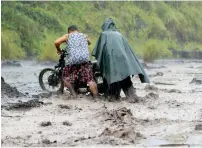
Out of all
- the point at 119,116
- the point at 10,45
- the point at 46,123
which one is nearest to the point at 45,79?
the point at 119,116

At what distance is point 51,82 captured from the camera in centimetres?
1309

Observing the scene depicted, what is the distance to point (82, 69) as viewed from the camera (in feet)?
40.2

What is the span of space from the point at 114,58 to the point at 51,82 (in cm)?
186

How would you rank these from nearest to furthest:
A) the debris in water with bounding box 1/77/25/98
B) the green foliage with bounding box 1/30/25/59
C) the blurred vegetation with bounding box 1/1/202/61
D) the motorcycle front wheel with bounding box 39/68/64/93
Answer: the debris in water with bounding box 1/77/25/98 < the motorcycle front wheel with bounding box 39/68/64/93 < the green foliage with bounding box 1/30/25/59 < the blurred vegetation with bounding box 1/1/202/61

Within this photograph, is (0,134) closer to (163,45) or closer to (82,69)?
(82,69)

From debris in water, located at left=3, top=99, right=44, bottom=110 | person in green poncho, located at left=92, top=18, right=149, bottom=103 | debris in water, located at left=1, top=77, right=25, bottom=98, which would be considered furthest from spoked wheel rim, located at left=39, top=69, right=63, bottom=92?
debris in water, located at left=3, top=99, right=44, bottom=110

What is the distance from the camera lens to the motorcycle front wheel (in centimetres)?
1292

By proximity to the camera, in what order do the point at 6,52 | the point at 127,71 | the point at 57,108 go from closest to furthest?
the point at 57,108, the point at 127,71, the point at 6,52

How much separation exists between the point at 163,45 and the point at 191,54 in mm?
2091

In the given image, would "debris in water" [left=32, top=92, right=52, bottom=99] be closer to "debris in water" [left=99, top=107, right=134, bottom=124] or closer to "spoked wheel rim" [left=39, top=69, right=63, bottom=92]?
"spoked wheel rim" [left=39, top=69, right=63, bottom=92]

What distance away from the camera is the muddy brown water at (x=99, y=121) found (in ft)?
25.4

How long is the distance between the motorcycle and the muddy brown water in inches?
9.3

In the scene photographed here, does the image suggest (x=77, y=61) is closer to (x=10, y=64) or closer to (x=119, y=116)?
(x=119, y=116)

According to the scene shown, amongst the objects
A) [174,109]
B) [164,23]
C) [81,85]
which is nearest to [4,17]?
[164,23]
